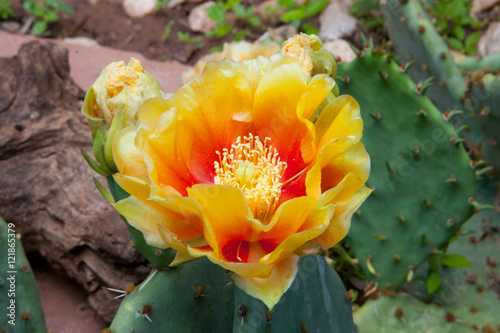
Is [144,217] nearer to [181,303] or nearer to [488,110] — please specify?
[181,303]

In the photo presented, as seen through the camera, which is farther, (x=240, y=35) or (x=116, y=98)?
(x=240, y=35)

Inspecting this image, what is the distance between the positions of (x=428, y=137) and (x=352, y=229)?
0.33 m

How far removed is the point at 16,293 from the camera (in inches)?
47.5

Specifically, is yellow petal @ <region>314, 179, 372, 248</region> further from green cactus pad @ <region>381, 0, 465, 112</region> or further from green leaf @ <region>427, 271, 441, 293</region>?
green cactus pad @ <region>381, 0, 465, 112</region>

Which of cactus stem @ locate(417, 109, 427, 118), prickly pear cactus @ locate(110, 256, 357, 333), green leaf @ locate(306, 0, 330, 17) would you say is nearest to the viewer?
prickly pear cactus @ locate(110, 256, 357, 333)

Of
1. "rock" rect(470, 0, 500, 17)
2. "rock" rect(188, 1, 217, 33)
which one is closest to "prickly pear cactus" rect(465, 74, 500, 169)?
"rock" rect(470, 0, 500, 17)

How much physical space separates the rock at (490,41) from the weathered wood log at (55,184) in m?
2.10

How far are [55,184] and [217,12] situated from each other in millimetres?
1527

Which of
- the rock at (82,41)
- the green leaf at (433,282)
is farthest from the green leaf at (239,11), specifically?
the green leaf at (433,282)

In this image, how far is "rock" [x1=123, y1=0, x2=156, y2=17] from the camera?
3146mm

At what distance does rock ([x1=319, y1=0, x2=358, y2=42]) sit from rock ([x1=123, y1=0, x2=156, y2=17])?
3.31 ft

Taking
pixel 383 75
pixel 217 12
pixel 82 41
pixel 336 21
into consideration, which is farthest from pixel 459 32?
pixel 82 41

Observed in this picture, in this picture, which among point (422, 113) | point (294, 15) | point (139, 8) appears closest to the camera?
point (422, 113)

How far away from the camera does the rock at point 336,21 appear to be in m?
2.87
